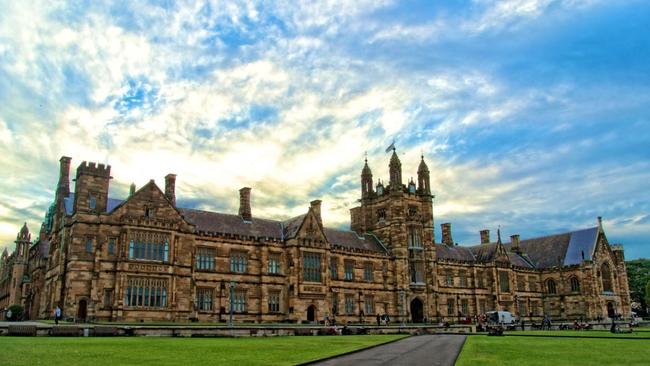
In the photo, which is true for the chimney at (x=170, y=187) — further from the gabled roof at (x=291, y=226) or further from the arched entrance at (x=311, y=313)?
the arched entrance at (x=311, y=313)

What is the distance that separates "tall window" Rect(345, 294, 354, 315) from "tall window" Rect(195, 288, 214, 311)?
1687 cm

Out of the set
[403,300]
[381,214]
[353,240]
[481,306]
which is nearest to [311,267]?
[353,240]

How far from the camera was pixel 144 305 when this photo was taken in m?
44.5

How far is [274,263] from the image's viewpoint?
55156mm

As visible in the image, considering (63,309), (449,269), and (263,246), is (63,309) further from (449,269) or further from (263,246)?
(449,269)

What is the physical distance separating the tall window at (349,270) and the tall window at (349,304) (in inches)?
78.9

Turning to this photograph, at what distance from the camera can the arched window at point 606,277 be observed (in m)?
79.1

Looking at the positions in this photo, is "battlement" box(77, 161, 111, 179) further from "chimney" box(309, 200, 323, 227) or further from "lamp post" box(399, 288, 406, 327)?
"lamp post" box(399, 288, 406, 327)

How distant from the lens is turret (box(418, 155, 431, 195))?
7144 centimetres

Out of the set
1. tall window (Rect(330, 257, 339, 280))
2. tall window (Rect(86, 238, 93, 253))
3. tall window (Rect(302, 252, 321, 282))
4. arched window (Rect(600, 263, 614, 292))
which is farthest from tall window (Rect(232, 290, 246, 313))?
arched window (Rect(600, 263, 614, 292))

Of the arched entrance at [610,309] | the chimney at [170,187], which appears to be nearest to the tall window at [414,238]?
the chimney at [170,187]

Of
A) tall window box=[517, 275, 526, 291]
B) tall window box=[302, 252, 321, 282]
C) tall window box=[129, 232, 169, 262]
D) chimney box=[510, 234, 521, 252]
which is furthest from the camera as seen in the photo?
chimney box=[510, 234, 521, 252]

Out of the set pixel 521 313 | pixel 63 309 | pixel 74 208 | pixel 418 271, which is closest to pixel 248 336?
pixel 63 309

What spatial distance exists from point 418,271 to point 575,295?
2663 centimetres
